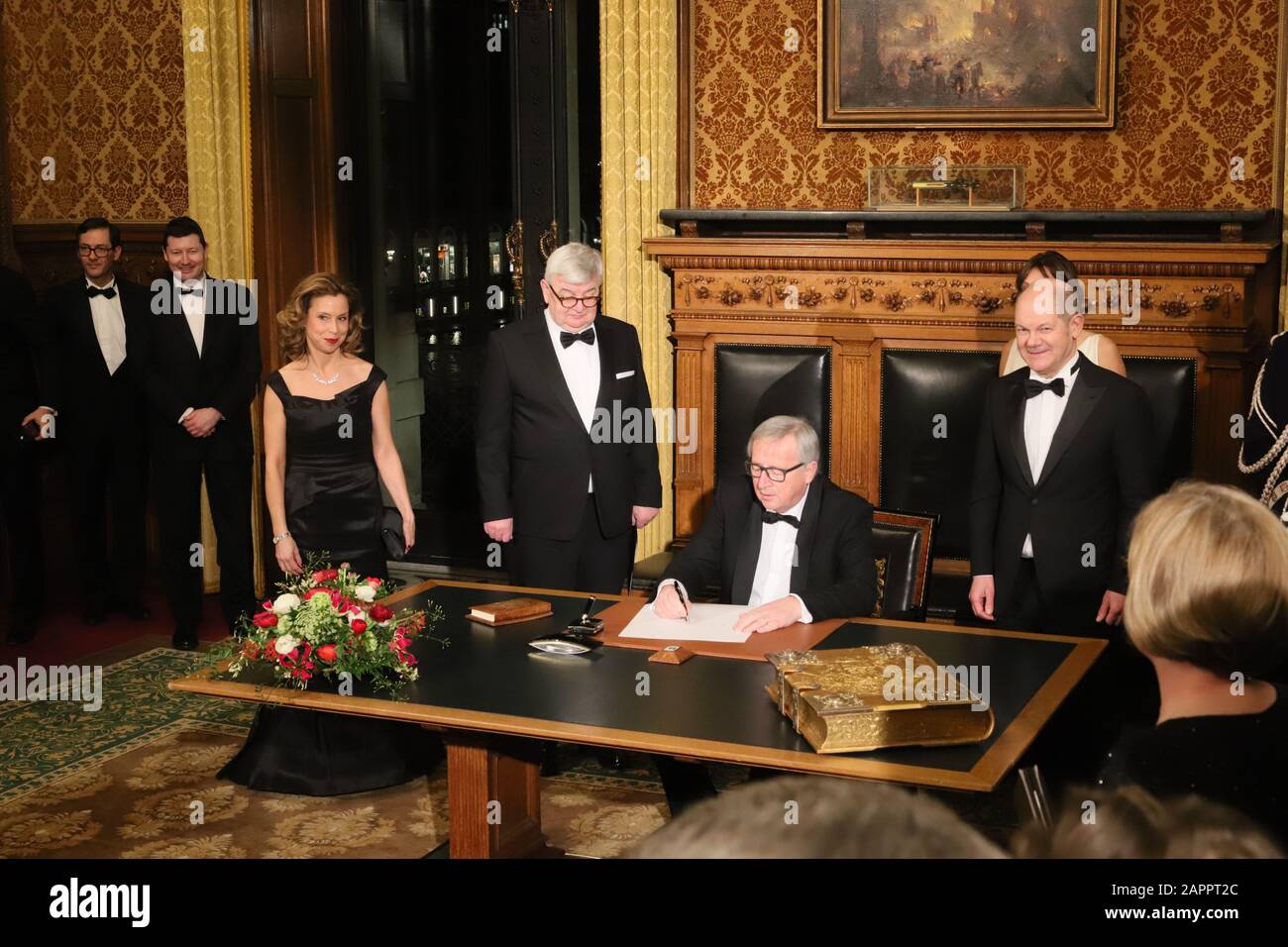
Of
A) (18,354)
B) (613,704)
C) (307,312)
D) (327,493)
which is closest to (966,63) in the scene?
(307,312)

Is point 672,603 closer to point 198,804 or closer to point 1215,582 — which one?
point 198,804

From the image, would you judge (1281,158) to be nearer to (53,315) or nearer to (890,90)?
(890,90)

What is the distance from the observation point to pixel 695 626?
158 inches

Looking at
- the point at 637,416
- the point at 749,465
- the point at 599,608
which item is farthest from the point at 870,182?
the point at 599,608

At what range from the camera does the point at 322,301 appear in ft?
16.8

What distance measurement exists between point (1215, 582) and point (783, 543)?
7.76ft

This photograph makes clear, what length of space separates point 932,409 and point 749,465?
7.87 feet

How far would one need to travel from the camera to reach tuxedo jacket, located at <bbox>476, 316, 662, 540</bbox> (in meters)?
5.11

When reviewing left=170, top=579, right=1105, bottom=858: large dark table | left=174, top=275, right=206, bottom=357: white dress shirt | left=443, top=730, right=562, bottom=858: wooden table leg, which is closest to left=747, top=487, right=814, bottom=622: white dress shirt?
left=170, top=579, right=1105, bottom=858: large dark table

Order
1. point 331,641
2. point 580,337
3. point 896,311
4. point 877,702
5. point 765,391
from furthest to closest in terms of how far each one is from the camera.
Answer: point 765,391 → point 896,311 → point 580,337 → point 331,641 → point 877,702

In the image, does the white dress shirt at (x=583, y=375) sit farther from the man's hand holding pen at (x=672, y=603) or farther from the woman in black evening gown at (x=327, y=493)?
the man's hand holding pen at (x=672, y=603)

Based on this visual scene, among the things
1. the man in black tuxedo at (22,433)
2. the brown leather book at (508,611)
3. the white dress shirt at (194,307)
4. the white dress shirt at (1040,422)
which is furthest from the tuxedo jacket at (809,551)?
the man in black tuxedo at (22,433)

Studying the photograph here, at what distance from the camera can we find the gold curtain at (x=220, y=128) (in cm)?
752

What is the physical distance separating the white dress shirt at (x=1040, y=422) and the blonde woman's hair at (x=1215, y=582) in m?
2.27
